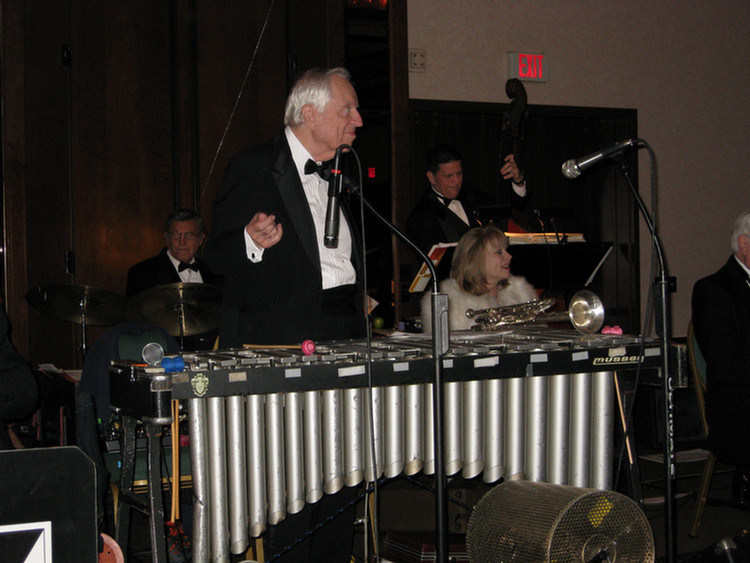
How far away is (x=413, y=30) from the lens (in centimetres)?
665

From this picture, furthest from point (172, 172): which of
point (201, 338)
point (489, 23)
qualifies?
point (489, 23)

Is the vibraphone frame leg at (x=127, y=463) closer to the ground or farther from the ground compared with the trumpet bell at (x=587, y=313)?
closer to the ground

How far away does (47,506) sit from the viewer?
1.75 metres

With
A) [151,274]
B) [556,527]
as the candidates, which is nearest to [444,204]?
[151,274]

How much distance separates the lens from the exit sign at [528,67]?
6953 millimetres

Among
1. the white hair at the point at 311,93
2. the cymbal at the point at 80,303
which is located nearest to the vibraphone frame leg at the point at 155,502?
the white hair at the point at 311,93

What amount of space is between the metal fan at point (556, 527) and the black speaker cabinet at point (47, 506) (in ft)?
4.20

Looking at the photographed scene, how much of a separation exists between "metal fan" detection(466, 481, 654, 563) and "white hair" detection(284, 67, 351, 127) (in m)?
1.57

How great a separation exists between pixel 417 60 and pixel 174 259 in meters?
2.65

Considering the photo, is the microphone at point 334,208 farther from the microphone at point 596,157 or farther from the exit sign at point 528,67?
the exit sign at point 528,67

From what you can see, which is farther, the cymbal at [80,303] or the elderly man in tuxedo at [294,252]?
the cymbal at [80,303]

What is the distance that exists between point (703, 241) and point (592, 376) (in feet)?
17.2

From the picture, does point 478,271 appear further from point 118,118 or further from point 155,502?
point 118,118

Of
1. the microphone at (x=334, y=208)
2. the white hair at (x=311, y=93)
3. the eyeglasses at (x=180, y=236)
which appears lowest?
the eyeglasses at (x=180, y=236)
